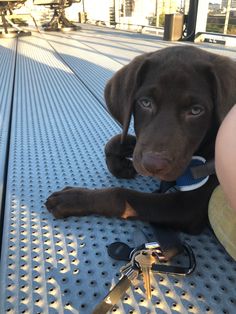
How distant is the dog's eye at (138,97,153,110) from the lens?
5.02 ft

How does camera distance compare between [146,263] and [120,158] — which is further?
[120,158]

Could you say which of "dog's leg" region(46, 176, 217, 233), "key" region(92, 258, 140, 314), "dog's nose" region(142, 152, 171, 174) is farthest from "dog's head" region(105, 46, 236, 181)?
"key" region(92, 258, 140, 314)

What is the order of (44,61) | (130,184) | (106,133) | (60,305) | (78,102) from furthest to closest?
(44,61)
(78,102)
(106,133)
(130,184)
(60,305)

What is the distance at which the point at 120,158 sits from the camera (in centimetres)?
181

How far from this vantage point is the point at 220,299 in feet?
3.55

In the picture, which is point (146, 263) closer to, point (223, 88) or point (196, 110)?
point (196, 110)

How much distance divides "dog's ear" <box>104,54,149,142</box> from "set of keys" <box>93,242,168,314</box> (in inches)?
25.9

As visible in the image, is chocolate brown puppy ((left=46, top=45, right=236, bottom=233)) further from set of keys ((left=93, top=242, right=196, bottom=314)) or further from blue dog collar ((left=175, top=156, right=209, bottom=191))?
set of keys ((left=93, top=242, right=196, bottom=314))

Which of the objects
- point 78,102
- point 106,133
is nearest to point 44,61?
point 78,102

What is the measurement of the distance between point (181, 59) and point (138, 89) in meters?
0.24

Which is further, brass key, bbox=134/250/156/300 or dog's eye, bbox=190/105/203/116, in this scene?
dog's eye, bbox=190/105/203/116

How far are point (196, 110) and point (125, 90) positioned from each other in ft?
1.26

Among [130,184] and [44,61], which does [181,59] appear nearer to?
[130,184]

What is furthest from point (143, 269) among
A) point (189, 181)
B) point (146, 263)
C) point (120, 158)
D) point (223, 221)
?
point (120, 158)
